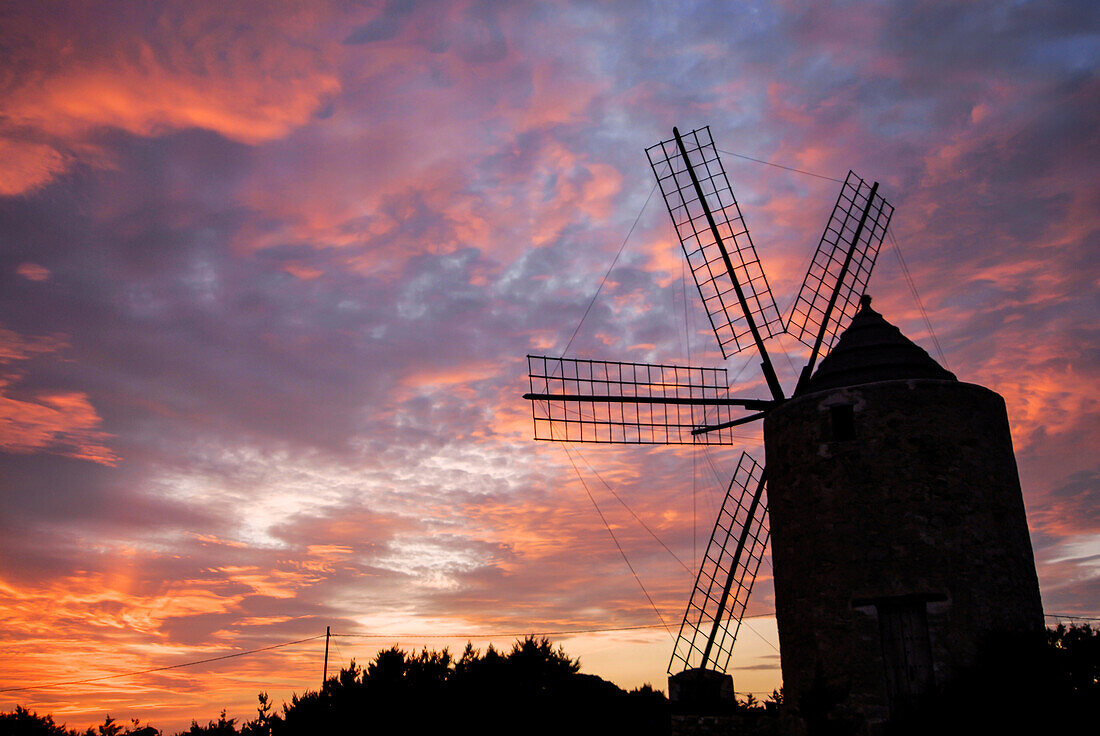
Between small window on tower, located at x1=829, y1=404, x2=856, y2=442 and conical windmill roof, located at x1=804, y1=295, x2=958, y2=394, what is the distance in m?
0.56

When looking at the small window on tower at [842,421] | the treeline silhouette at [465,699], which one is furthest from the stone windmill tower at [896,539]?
the treeline silhouette at [465,699]

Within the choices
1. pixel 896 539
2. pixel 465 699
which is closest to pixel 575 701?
pixel 465 699

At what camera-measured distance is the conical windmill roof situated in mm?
16062

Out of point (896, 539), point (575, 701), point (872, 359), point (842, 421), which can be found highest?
point (872, 359)

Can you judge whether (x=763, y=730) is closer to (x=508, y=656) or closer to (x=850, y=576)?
(x=850, y=576)

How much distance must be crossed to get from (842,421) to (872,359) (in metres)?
1.65

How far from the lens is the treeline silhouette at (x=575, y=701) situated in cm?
1326

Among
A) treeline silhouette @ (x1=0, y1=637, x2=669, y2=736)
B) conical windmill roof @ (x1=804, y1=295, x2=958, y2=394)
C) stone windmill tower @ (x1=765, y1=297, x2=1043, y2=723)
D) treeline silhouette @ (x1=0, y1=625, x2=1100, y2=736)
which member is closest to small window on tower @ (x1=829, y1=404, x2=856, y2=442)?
stone windmill tower @ (x1=765, y1=297, x2=1043, y2=723)

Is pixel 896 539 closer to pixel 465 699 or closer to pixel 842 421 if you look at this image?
pixel 842 421

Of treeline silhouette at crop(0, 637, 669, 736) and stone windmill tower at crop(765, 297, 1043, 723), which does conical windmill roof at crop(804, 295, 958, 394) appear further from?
treeline silhouette at crop(0, 637, 669, 736)

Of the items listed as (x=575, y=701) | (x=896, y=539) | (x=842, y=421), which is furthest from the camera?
(x=575, y=701)

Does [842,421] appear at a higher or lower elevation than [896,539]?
higher

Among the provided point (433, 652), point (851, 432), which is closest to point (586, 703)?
point (433, 652)

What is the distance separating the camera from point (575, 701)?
1980cm
